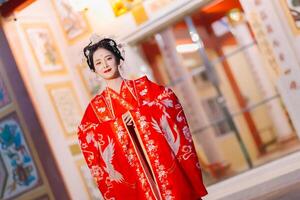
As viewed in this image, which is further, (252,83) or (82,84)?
(252,83)

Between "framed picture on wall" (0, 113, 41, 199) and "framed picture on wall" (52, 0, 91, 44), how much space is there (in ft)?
5.39

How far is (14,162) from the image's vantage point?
6.34 meters

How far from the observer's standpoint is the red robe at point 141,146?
341cm

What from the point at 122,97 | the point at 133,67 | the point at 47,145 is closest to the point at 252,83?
the point at 133,67

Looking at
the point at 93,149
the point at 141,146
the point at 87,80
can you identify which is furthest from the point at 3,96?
the point at 141,146

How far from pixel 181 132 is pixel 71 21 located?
4.26 meters

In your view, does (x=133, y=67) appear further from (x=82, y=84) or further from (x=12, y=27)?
(x=12, y=27)

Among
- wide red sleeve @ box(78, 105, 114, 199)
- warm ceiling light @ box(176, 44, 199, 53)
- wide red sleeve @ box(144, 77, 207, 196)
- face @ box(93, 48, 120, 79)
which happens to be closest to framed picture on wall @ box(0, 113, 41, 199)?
wide red sleeve @ box(78, 105, 114, 199)

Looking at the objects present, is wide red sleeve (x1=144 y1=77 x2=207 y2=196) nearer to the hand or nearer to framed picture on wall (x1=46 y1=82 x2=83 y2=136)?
the hand

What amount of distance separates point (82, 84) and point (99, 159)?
3747 mm

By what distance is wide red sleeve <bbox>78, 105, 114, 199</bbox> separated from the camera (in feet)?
11.7

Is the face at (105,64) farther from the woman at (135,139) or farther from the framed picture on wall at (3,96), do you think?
the framed picture on wall at (3,96)

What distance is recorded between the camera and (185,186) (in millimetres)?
3395

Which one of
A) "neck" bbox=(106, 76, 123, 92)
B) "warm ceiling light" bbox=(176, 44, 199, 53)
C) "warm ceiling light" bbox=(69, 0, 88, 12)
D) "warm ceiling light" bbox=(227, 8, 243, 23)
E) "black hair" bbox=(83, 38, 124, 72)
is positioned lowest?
"neck" bbox=(106, 76, 123, 92)
